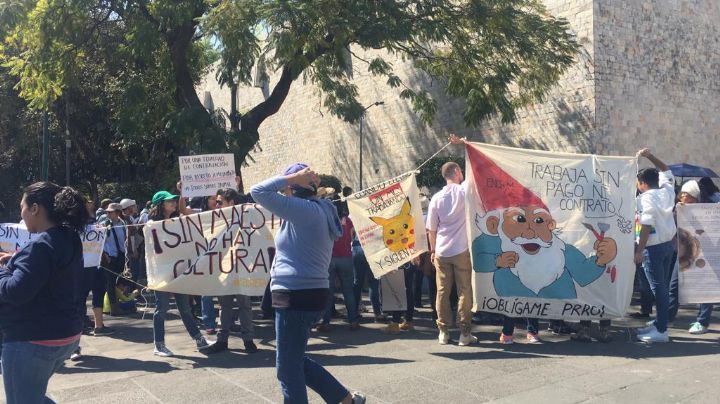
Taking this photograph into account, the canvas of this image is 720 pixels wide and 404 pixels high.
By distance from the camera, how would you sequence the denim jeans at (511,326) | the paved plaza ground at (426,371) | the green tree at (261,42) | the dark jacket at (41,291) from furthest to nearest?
the green tree at (261,42), the denim jeans at (511,326), the paved plaza ground at (426,371), the dark jacket at (41,291)

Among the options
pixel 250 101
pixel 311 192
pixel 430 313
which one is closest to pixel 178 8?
pixel 430 313

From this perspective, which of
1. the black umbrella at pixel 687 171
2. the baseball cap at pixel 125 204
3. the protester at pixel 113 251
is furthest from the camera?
the black umbrella at pixel 687 171

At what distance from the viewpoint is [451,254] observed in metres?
6.89

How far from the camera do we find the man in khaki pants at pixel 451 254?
22.6 ft

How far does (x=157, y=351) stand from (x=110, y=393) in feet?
4.31

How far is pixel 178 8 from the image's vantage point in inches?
484

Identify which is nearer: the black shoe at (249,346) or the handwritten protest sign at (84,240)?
the black shoe at (249,346)

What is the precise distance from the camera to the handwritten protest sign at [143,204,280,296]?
22.9 ft

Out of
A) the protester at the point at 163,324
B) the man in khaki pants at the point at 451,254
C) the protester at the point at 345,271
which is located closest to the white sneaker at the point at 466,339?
the man in khaki pants at the point at 451,254

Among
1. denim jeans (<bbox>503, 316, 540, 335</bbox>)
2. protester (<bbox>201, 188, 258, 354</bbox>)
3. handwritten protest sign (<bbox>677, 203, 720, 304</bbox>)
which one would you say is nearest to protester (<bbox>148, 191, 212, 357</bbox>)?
protester (<bbox>201, 188, 258, 354</bbox>)

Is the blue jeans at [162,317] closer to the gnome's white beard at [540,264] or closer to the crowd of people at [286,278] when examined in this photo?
the crowd of people at [286,278]

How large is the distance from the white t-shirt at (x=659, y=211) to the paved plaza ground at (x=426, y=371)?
1142 mm

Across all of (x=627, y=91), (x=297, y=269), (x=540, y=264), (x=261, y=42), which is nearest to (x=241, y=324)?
(x=297, y=269)

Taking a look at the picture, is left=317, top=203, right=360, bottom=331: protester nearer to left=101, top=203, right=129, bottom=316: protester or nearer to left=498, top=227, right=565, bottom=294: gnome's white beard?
left=498, top=227, right=565, bottom=294: gnome's white beard
